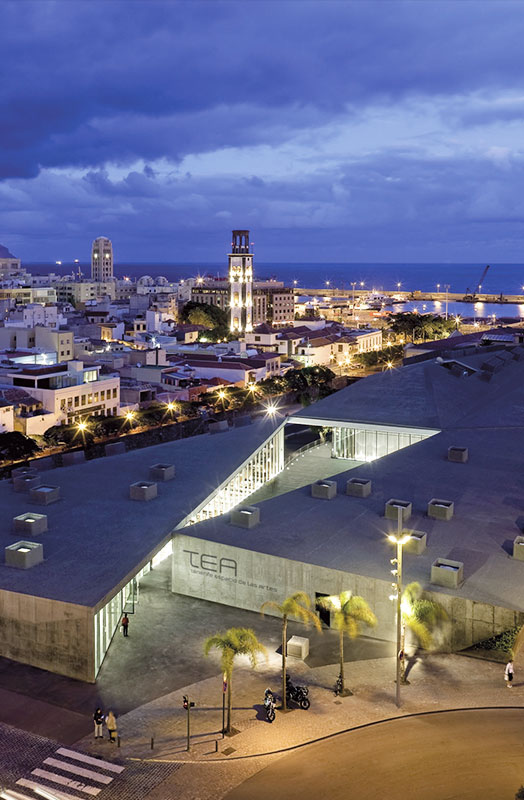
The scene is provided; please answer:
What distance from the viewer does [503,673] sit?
2534cm

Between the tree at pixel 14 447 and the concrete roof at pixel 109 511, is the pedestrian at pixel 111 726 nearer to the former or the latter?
the concrete roof at pixel 109 511

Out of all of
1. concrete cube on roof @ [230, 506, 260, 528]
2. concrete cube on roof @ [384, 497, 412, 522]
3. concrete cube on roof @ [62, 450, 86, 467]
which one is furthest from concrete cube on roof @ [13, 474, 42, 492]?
concrete cube on roof @ [384, 497, 412, 522]

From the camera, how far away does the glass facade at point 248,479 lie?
1490 inches

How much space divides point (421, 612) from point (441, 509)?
7.81 metres

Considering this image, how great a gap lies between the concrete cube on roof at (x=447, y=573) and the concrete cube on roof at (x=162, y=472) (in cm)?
1556

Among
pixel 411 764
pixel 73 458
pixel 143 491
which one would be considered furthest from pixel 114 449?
pixel 411 764

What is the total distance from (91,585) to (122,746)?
6.63 metres

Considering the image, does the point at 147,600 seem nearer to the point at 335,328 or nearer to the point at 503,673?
the point at 503,673

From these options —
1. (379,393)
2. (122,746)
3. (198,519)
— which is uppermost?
(379,393)

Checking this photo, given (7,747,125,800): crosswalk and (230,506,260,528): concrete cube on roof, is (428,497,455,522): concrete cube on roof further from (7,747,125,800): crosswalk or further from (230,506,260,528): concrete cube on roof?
(7,747,125,800): crosswalk

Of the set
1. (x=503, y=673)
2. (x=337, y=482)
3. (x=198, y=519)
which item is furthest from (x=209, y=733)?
(x=337, y=482)

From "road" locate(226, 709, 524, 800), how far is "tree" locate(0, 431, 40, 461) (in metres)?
40.4

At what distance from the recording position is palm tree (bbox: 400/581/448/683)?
26.9 meters

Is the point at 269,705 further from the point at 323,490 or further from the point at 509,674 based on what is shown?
the point at 323,490
